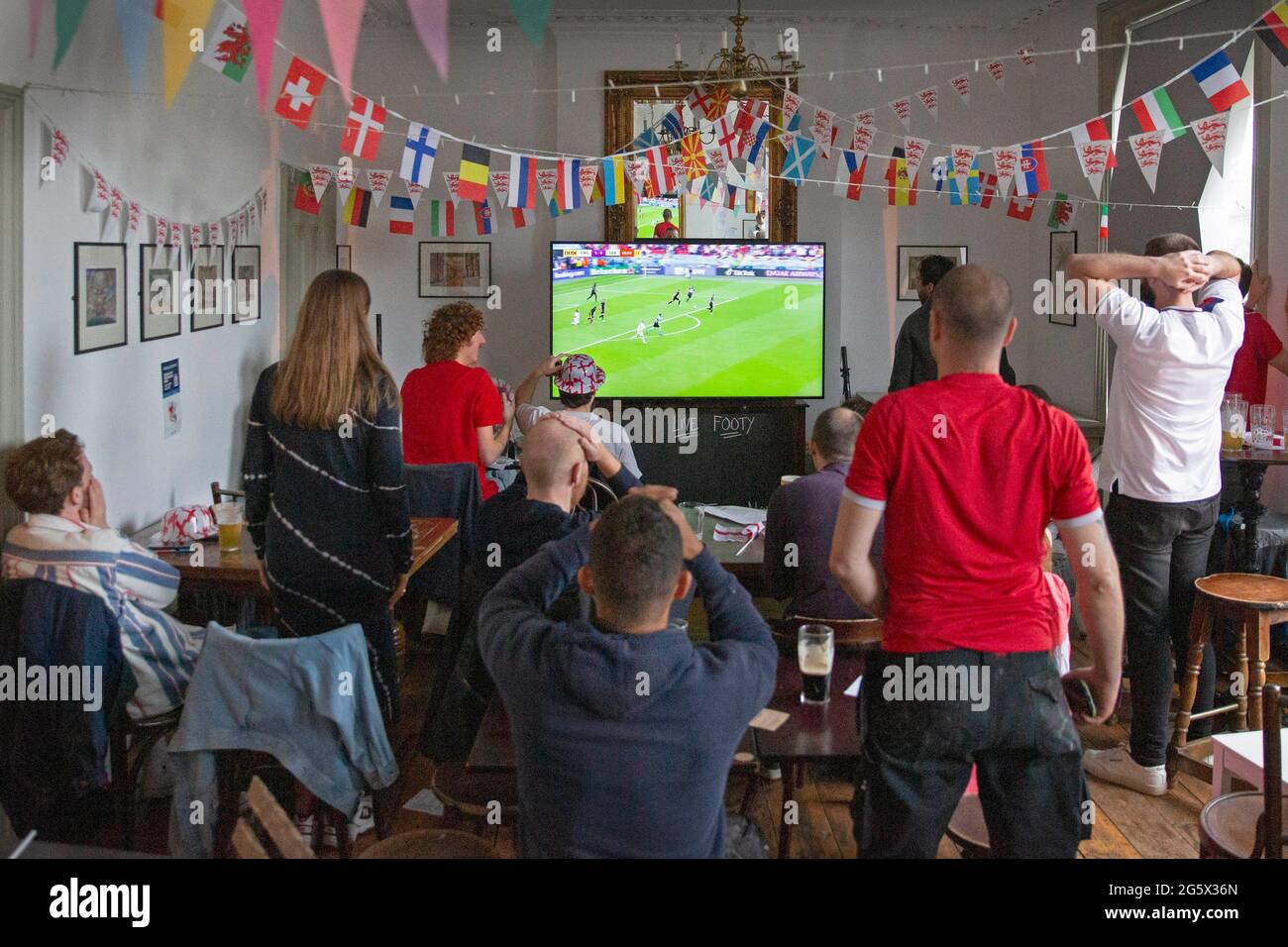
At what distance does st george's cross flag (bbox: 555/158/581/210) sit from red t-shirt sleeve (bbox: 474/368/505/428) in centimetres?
243

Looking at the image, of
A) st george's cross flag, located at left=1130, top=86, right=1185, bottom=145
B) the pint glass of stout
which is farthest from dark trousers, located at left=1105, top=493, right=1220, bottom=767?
st george's cross flag, located at left=1130, top=86, right=1185, bottom=145

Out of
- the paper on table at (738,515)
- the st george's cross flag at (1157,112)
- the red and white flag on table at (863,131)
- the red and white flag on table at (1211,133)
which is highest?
the red and white flag on table at (863,131)

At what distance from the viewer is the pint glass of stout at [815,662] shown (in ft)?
8.80

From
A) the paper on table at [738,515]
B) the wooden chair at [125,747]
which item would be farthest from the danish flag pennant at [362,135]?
the wooden chair at [125,747]

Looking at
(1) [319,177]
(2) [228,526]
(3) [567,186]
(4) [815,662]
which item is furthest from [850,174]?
(4) [815,662]

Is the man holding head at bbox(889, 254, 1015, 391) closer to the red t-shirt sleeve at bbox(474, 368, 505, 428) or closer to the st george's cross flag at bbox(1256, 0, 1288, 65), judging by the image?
the st george's cross flag at bbox(1256, 0, 1288, 65)

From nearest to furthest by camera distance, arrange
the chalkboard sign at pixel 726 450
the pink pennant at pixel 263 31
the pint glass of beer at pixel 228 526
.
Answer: the pink pennant at pixel 263 31 < the pint glass of beer at pixel 228 526 < the chalkboard sign at pixel 726 450

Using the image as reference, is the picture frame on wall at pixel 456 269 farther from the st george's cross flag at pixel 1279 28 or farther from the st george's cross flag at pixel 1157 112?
the st george's cross flag at pixel 1279 28

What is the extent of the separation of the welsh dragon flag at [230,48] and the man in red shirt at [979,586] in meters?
3.17

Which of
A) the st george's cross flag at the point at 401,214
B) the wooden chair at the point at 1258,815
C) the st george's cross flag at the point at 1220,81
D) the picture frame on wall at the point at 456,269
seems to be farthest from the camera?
the picture frame on wall at the point at 456,269

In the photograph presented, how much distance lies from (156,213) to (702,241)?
3997 mm

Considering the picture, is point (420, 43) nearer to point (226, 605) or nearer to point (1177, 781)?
point (226, 605)

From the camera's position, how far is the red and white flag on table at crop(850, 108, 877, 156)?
7.50 metres
